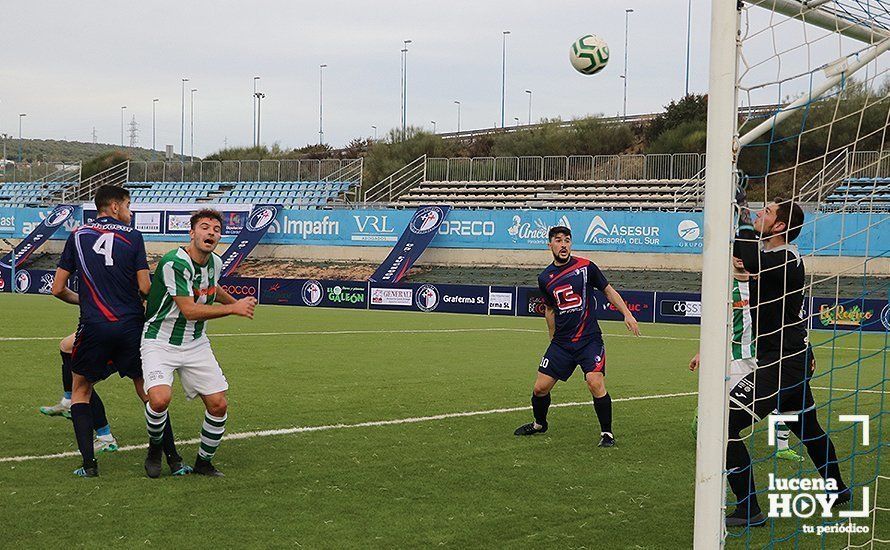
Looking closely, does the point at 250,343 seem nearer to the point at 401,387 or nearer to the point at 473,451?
the point at 401,387

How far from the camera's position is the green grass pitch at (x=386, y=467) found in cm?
571

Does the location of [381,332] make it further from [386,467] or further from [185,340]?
[185,340]

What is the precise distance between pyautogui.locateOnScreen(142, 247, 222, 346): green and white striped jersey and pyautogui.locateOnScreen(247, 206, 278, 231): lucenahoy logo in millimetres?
34301

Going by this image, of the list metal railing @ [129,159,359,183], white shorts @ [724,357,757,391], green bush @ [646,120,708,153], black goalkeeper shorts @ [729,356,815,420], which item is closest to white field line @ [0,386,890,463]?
white shorts @ [724,357,757,391]

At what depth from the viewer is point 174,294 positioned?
685 cm

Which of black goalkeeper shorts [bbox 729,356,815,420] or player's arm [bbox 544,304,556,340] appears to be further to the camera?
player's arm [bbox 544,304,556,340]

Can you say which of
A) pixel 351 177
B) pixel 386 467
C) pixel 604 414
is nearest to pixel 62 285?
pixel 386 467

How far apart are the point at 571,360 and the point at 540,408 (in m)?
0.51

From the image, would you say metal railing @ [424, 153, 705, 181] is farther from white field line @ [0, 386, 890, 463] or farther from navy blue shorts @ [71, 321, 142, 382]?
navy blue shorts @ [71, 321, 142, 382]

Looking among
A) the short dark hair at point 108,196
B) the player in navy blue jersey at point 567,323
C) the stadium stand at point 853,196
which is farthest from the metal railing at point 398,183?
the short dark hair at point 108,196

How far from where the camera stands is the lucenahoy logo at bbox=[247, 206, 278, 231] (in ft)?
134

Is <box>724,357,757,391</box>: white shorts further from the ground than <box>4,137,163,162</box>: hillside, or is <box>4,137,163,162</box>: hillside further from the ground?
<box>4,137,163,162</box>: hillside

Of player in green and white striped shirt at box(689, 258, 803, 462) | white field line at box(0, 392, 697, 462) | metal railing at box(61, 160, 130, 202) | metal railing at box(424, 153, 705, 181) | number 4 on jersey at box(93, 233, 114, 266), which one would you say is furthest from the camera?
metal railing at box(61, 160, 130, 202)

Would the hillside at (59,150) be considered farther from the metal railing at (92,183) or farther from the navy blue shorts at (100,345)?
the navy blue shorts at (100,345)
